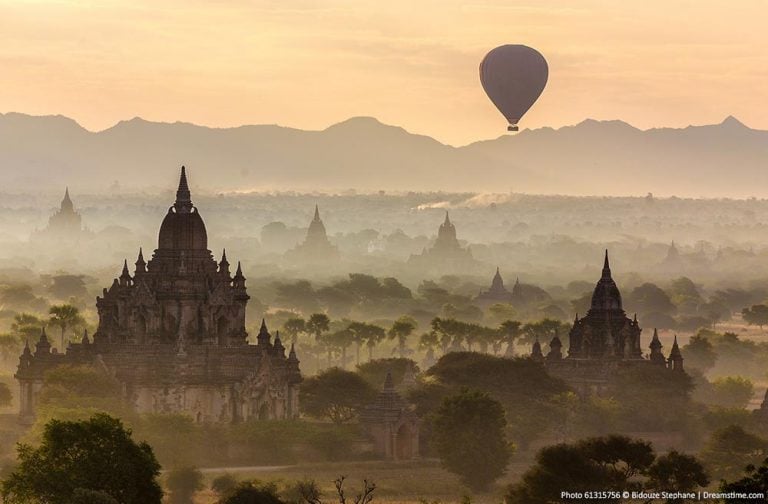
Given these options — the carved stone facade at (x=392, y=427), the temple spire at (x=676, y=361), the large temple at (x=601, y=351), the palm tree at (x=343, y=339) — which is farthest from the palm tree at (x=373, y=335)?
the carved stone facade at (x=392, y=427)

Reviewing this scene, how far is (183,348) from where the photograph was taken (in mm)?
119000

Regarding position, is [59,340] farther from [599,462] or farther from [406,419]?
[599,462]

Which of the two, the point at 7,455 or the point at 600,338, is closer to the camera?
the point at 7,455

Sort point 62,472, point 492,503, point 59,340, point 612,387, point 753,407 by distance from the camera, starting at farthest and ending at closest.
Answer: point 59,340 < point 753,407 < point 612,387 < point 492,503 < point 62,472

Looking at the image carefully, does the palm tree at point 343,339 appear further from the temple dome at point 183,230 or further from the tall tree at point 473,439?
the tall tree at point 473,439

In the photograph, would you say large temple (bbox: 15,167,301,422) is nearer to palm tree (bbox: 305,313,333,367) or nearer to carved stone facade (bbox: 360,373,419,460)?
carved stone facade (bbox: 360,373,419,460)

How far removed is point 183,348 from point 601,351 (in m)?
30.2

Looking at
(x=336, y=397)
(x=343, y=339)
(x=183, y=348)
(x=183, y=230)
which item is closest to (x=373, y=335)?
(x=343, y=339)

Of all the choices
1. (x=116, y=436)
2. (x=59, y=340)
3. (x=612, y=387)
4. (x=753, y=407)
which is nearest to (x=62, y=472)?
(x=116, y=436)

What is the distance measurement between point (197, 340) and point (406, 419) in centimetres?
1246

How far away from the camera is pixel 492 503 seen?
102 m

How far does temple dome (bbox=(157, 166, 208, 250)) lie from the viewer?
405ft

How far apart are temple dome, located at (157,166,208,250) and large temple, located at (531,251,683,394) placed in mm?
22660

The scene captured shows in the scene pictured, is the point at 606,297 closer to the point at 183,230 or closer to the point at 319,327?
the point at 183,230
